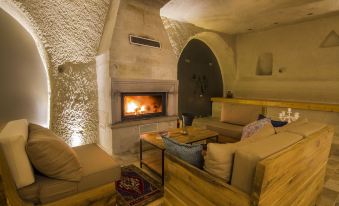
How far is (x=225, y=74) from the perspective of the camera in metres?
6.75

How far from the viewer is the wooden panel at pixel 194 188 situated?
127 centimetres

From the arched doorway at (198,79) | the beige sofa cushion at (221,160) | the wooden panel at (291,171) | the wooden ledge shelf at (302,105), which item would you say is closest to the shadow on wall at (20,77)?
the beige sofa cushion at (221,160)

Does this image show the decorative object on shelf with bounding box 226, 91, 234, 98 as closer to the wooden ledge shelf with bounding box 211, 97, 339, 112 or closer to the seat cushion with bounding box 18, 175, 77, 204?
the wooden ledge shelf with bounding box 211, 97, 339, 112

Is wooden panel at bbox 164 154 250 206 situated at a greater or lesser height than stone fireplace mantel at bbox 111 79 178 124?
lesser

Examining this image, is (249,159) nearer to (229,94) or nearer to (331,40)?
(331,40)

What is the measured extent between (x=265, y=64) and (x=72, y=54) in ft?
18.9

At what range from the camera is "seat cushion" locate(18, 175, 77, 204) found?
1431mm

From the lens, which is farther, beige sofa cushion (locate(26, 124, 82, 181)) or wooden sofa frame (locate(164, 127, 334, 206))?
beige sofa cushion (locate(26, 124, 82, 181))

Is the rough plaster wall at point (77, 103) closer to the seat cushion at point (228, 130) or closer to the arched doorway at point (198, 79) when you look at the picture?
A: the seat cushion at point (228, 130)

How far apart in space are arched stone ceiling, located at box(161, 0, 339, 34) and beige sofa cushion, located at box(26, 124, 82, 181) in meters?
3.25

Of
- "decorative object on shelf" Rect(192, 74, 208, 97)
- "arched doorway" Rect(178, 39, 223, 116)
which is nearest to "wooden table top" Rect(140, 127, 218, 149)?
"arched doorway" Rect(178, 39, 223, 116)

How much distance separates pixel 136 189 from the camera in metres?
2.25

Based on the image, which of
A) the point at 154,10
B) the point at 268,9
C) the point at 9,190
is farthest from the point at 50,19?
the point at 268,9

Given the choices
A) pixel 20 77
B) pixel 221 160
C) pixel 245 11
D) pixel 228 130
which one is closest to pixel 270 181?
pixel 221 160
